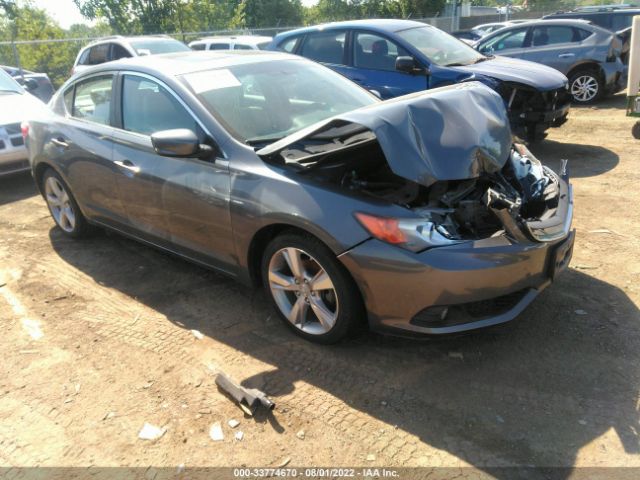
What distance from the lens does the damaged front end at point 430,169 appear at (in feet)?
9.25

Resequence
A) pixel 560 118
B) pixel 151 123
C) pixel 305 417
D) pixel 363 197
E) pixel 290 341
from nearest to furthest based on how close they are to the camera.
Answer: pixel 305 417
pixel 363 197
pixel 290 341
pixel 151 123
pixel 560 118

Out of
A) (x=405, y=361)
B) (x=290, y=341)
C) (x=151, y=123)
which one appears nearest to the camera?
(x=405, y=361)

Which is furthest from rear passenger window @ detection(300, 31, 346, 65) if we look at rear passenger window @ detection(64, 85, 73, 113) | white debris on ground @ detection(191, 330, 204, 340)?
white debris on ground @ detection(191, 330, 204, 340)

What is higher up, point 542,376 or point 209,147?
point 209,147

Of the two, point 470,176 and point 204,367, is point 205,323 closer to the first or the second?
point 204,367

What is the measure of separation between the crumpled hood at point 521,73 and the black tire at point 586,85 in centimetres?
345

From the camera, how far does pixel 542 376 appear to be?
2.88m

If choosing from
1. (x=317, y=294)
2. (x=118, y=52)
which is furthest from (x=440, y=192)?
(x=118, y=52)

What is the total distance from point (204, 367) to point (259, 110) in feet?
5.82

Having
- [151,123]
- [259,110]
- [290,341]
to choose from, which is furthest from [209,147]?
[290,341]

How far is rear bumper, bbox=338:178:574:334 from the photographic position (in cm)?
272

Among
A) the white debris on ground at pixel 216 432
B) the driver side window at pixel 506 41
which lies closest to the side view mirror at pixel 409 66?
the driver side window at pixel 506 41

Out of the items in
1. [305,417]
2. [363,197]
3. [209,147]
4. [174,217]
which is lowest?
[305,417]

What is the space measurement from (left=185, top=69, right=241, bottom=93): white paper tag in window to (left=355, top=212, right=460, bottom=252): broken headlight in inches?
63.5
